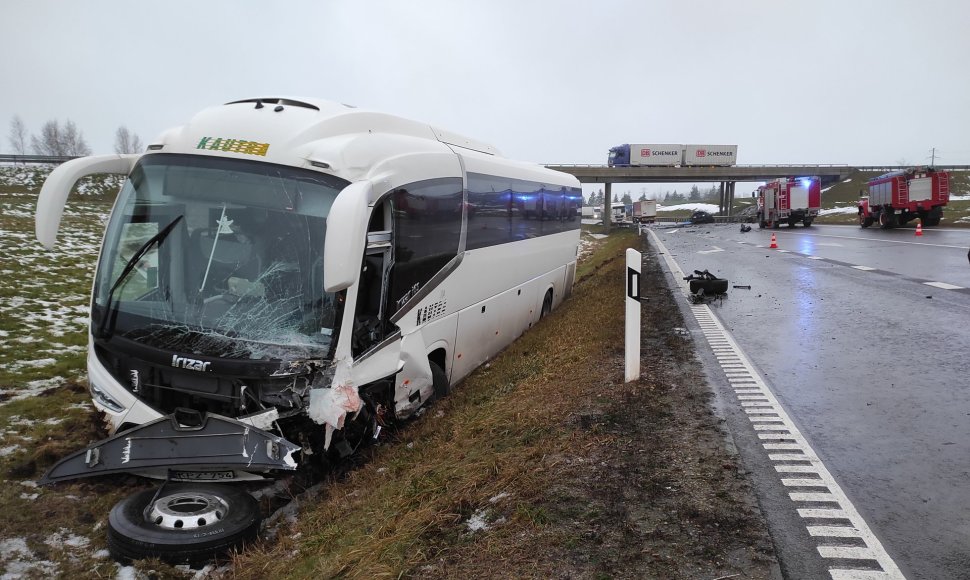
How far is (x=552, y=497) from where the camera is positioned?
12.1 ft

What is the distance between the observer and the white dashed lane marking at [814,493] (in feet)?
9.52

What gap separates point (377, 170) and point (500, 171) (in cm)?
398

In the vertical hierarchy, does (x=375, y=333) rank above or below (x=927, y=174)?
below

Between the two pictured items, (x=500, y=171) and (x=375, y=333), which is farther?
(x=500, y=171)

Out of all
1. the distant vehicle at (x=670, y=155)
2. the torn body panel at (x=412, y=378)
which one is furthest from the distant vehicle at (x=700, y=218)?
the torn body panel at (x=412, y=378)

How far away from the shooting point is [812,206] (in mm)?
41625

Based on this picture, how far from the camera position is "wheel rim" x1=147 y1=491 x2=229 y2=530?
4162 mm

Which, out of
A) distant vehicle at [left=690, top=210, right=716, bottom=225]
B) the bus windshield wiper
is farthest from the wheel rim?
distant vehicle at [left=690, top=210, right=716, bottom=225]

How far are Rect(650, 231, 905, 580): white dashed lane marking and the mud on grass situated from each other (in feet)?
0.93

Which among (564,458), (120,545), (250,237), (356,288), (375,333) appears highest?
(250,237)

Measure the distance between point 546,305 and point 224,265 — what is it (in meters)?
8.46

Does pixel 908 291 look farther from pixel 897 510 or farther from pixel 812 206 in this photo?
pixel 812 206

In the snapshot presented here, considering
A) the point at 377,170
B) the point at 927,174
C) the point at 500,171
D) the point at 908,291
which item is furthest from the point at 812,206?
the point at 377,170

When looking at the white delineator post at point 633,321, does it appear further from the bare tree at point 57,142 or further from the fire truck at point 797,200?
the bare tree at point 57,142
